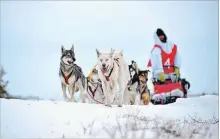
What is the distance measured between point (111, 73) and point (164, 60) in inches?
60.2

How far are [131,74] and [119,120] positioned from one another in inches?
125

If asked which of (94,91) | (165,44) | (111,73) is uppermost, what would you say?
(165,44)

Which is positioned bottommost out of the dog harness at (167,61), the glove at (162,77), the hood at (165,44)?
the glove at (162,77)

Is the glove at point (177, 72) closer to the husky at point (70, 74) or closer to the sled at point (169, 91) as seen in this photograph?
the sled at point (169, 91)

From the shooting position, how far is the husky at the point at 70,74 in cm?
782

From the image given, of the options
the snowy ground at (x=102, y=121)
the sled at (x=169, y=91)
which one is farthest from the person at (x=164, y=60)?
the snowy ground at (x=102, y=121)

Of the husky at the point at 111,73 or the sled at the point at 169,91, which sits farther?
the sled at the point at 169,91

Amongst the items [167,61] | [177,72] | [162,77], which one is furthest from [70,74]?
[177,72]

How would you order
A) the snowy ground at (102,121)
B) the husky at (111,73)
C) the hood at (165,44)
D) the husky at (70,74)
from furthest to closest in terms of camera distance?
1. the hood at (165,44)
2. the husky at (70,74)
3. the husky at (111,73)
4. the snowy ground at (102,121)

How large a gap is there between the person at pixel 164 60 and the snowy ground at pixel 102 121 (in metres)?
1.66

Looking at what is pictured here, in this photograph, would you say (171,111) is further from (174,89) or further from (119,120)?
(174,89)

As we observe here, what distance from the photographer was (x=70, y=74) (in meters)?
7.93

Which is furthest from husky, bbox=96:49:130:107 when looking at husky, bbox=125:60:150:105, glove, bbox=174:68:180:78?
husky, bbox=125:60:150:105

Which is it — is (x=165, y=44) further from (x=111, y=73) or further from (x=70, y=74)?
(x=70, y=74)
